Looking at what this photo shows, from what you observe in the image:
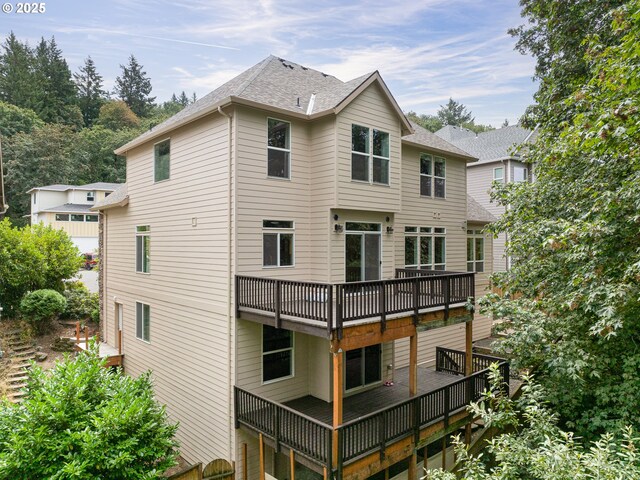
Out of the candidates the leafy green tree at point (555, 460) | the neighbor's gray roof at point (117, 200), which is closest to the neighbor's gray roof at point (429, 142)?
the leafy green tree at point (555, 460)

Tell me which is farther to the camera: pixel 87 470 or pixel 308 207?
pixel 308 207

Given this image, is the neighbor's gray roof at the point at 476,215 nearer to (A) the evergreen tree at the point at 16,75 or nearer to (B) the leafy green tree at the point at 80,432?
(B) the leafy green tree at the point at 80,432

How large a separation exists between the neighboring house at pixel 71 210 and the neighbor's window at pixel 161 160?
82.5ft

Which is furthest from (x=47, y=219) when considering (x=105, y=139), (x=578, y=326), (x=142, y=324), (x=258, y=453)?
(x=578, y=326)

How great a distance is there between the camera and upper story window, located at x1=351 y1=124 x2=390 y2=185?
1035cm

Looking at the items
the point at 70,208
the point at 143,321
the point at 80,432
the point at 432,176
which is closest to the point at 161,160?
the point at 143,321

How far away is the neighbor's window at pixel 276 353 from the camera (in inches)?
375

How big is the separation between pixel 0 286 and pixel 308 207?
52.8 feet

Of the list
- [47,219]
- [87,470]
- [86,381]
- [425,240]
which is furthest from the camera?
[47,219]

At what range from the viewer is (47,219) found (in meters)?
32.8

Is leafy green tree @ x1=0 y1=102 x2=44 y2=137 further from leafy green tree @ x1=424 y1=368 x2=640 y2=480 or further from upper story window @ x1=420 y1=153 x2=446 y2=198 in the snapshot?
leafy green tree @ x1=424 y1=368 x2=640 y2=480

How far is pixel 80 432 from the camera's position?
21.5 feet

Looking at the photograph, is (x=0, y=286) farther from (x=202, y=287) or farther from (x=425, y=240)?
(x=425, y=240)

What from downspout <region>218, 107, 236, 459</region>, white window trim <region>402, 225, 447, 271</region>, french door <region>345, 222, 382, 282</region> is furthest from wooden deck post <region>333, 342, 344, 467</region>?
white window trim <region>402, 225, 447, 271</region>
